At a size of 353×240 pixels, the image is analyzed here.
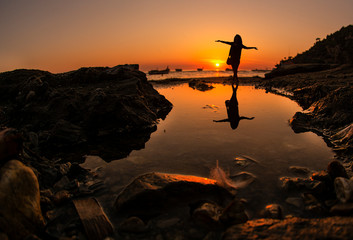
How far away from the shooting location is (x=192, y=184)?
3.48m

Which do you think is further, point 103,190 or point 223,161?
point 223,161

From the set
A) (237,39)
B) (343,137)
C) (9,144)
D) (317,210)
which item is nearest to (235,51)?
(237,39)

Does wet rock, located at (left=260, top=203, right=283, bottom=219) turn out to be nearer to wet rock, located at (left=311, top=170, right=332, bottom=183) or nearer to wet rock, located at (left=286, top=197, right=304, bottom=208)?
wet rock, located at (left=286, top=197, right=304, bottom=208)

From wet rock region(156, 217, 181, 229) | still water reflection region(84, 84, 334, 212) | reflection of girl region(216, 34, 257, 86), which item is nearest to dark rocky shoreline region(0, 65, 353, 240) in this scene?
wet rock region(156, 217, 181, 229)

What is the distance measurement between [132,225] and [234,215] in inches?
52.4

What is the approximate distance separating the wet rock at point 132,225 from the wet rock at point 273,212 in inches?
64.6

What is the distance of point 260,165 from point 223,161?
0.78 meters

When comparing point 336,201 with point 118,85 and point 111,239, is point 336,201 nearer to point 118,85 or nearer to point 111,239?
point 111,239

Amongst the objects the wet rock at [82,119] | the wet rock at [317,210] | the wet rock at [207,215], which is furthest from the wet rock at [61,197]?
the wet rock at [317,210]

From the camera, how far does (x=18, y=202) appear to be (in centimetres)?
250

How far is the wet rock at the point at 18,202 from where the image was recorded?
2.33m

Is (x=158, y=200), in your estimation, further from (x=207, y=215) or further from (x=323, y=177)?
(x=323, y=177)

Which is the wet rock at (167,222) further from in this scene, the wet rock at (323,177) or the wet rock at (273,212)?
the wet rock at (323,177)

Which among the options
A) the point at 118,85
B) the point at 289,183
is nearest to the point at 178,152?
the point at 289,183
